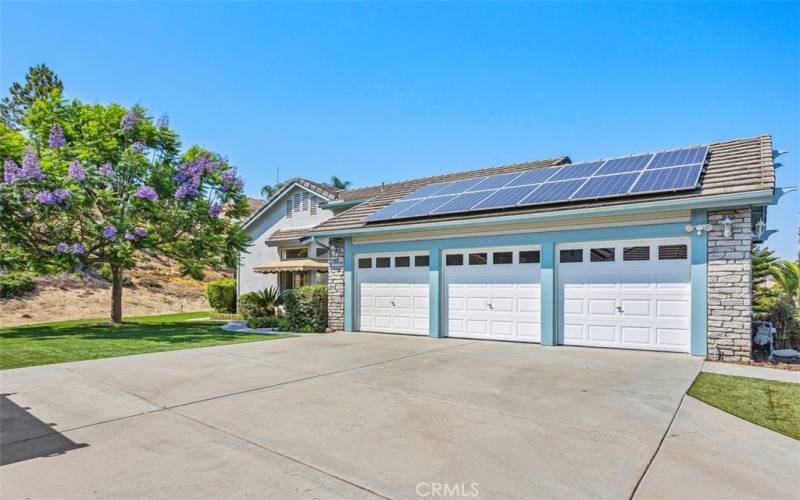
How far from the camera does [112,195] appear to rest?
1441cm

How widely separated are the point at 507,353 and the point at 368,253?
18.1 ft

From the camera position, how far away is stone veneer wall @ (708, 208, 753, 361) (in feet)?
26.8

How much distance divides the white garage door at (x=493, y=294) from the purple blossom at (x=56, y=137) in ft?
40.3

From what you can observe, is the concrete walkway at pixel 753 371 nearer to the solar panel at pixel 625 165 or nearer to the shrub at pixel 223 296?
the solar panel at pixel 625 165

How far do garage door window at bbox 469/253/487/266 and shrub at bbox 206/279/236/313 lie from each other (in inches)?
580

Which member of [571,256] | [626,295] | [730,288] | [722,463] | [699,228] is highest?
[699,228]

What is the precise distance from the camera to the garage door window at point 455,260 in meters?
11.7

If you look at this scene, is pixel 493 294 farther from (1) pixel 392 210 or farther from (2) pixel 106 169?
(2) pixel 106 169

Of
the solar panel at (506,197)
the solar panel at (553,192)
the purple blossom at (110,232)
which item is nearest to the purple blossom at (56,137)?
the purple blossom at (110,232)

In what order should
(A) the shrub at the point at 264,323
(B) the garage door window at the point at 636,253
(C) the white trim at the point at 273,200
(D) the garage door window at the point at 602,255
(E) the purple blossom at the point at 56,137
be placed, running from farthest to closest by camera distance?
1. (C) the white trim at the point at 273,200
2. (A) the shrub at the point at 264,323
3. (E) the purple blossom at the point at 56,137
4. (D) the garage door window at the point at 602,255
5. (B) the garage door window at the point at 636,253

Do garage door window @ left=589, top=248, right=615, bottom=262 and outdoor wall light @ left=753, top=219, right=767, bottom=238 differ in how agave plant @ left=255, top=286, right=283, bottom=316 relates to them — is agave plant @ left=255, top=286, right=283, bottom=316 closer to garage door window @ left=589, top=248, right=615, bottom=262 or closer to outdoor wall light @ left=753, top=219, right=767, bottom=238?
garage door window @ left=589, top=248, right=615, bottom=262

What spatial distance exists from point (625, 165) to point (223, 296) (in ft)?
60.5

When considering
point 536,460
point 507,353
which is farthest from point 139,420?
point 507,353

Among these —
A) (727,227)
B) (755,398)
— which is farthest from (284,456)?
(727,227)
